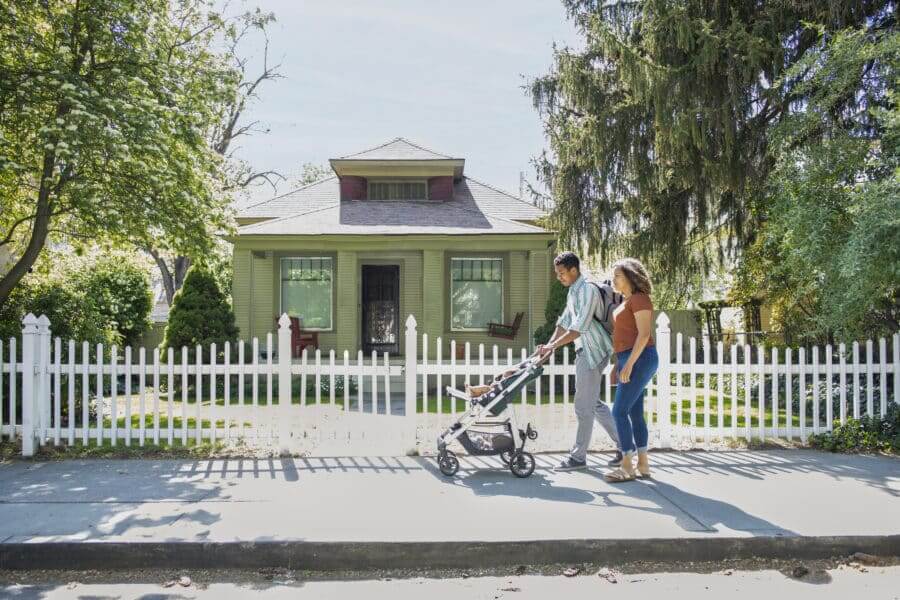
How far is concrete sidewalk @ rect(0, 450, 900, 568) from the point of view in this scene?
430 cm

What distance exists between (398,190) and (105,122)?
419 inches

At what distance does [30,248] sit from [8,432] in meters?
2.54

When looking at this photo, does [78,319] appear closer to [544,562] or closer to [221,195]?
[221,195]

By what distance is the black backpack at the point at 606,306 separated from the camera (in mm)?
6086

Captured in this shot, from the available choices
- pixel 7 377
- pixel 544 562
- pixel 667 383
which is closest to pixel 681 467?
pixel 667 383

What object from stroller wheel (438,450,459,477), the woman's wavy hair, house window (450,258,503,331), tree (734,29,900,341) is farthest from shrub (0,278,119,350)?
tree (734,29,900,341)

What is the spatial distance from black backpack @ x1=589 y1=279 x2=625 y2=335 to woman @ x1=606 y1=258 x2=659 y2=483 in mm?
148

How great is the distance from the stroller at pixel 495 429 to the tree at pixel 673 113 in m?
5.47

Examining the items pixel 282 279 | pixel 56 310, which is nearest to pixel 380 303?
pixel 282 279

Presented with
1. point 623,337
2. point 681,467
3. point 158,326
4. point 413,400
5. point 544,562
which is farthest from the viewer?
point 158,326

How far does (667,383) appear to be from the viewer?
7.17 m

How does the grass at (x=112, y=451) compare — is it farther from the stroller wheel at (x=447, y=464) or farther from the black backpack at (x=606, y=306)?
the black backpack at (x=606, y=306)

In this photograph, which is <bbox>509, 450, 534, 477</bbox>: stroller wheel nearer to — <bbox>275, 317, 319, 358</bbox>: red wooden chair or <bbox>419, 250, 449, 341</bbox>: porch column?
<bbox>419, 250, 449, 341</bbox>: porch column

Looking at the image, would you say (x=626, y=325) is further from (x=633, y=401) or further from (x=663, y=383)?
(x=663, y=383)
